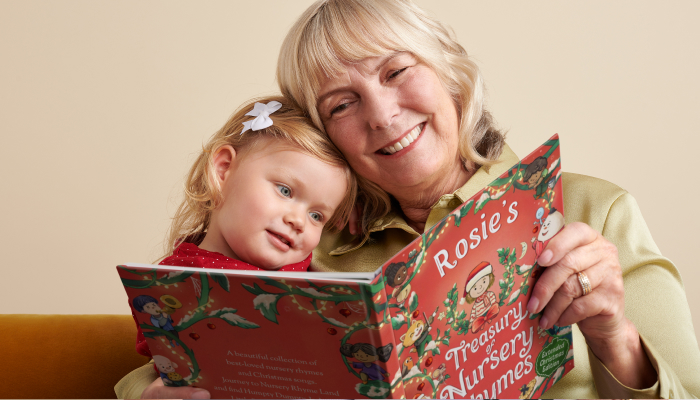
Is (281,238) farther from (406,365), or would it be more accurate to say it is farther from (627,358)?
(627,358)

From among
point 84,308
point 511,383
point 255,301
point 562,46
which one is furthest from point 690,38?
point 84,308

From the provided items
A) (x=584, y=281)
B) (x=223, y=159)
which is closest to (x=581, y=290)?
(x=584, y=281)

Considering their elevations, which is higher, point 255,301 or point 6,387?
point 255,301

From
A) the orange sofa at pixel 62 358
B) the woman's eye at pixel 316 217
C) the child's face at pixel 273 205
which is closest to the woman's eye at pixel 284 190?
the child's face at pixel 273 205

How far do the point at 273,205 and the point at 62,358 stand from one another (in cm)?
84

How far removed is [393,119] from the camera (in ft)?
4.86

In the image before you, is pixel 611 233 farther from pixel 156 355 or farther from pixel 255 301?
pixel 156 355

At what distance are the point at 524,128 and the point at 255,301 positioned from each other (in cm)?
198

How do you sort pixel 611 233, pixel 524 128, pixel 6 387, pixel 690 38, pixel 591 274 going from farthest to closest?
pixel 524 128 < pixel 690 38 < pixel 6 387 < pixel 611 233 < pixel 591 274

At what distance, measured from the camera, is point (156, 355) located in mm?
1112

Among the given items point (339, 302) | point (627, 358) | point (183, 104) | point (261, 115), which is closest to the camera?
point (339, 302)

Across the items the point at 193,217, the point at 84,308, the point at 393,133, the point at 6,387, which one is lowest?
the point at 84,308

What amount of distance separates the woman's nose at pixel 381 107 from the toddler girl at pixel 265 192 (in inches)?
6.5

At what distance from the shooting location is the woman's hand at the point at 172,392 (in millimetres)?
1106
